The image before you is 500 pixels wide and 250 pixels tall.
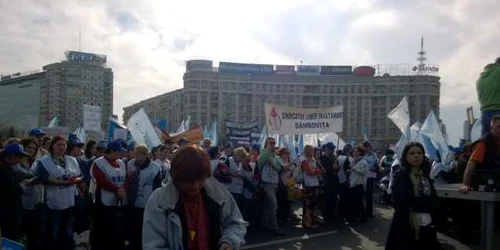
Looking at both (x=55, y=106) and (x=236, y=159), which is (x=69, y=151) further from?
(x=55, y=106)

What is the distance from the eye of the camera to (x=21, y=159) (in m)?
6.96

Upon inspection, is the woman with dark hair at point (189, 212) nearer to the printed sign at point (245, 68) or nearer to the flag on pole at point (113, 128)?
the flag on pole at point (113, 128)

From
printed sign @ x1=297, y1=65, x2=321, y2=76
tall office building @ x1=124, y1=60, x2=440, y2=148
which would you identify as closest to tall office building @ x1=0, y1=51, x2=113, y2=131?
tall office building @ x1=124, y1=60, x2=440, y2=148

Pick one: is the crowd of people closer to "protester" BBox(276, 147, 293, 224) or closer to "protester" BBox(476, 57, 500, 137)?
"protester" BBox(276, 147, 293, 224)

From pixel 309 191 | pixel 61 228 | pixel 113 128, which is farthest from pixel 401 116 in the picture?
Answer: pixel 61 228

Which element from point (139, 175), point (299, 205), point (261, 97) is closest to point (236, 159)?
point (139, 175)

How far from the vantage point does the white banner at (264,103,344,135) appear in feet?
51.5

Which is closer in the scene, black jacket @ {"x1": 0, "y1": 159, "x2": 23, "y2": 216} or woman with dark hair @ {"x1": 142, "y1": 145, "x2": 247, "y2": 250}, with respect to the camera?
woman with dark hair @ {"x1": 142, "y1": 145, "x2": 247, "y2": 250}

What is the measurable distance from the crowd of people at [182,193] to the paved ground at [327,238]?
0.41 meters

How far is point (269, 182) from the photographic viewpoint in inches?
434

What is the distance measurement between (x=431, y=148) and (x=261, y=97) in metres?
112

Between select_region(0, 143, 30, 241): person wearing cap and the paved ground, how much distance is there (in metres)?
4.19

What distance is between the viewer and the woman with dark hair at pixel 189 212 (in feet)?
10.4

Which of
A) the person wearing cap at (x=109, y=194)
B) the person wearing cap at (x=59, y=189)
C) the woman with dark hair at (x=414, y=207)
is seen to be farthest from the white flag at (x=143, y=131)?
the woman with dark hair at (x=414, y=207)
